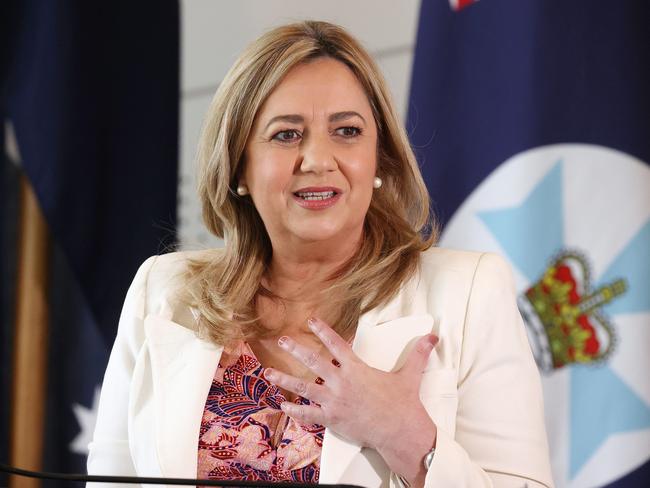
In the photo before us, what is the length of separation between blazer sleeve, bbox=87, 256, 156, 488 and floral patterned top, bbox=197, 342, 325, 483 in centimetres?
22

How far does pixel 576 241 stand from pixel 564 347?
294 millimetres

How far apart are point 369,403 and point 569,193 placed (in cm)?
123

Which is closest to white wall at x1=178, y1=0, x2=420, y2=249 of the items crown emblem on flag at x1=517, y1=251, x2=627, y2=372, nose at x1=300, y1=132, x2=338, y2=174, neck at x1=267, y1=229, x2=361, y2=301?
crown emblem on flag at x1=517, y1=251, x2=627, y2=372

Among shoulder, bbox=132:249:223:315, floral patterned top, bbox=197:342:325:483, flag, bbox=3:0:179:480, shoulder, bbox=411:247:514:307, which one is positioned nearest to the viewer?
floral patterned top, bbox=197:342:325:483

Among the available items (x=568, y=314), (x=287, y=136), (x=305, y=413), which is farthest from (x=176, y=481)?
(x=568, y=314)

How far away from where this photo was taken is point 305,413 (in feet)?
5.59

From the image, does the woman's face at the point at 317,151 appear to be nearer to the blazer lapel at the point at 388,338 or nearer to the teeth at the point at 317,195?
the teeth at the point at 317,195

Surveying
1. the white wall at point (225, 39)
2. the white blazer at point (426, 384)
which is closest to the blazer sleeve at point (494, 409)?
the white blazer at point (426, 384)

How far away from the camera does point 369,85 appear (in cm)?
203

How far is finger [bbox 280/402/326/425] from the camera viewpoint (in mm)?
1691

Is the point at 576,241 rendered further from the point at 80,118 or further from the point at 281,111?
the point at 80,118

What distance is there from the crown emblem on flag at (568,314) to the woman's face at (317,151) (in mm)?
857

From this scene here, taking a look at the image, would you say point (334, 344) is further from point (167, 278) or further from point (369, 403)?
point (167, 278)

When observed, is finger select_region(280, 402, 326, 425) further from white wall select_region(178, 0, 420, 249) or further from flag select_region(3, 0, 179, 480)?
flag select_region(3, 0, 179, 480)
